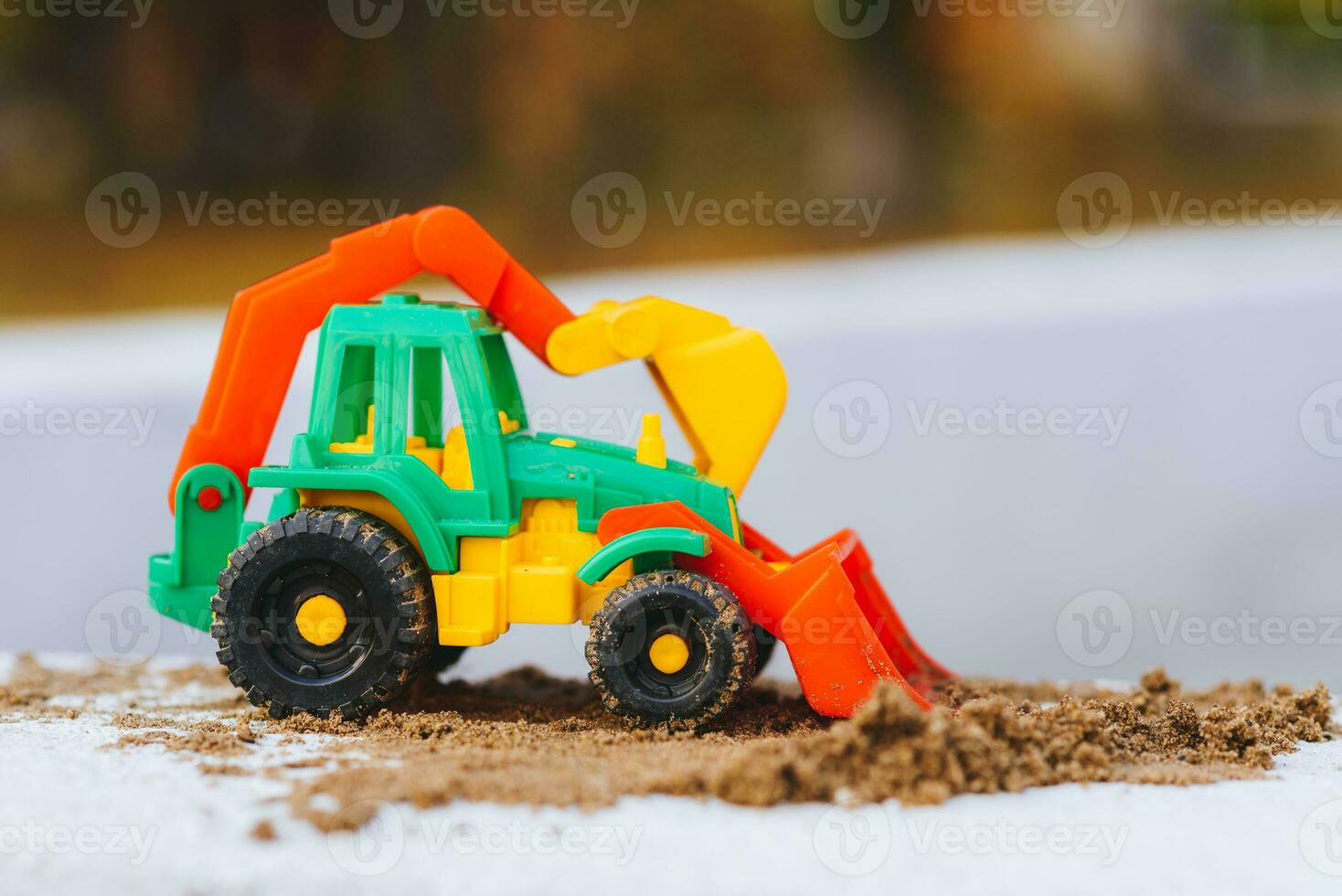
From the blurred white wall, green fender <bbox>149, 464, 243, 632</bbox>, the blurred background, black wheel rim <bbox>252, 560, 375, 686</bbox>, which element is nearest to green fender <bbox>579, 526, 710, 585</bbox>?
black wheel rim <bbox>252, 560, 375, 686</bbox>

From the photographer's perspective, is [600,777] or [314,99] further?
[314,99]

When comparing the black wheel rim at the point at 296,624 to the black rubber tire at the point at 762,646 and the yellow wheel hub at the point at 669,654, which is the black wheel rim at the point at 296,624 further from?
the black rubber tire at the point at 762,646

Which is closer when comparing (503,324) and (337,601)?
(337,601)

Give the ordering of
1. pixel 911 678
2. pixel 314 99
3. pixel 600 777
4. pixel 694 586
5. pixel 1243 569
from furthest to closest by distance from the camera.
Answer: pixel 314 99 < pixel 1243 569 < pixel 911 678 < pixel 694 586 < pixel 600 777

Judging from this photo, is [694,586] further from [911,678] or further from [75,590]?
[75,590]

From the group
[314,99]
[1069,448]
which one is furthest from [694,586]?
[314,99]

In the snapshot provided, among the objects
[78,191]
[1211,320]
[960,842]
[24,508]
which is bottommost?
[960,842]

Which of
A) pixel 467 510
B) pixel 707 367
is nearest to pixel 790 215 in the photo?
pixel 707 367

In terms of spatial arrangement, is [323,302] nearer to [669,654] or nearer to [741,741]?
[669,654]
